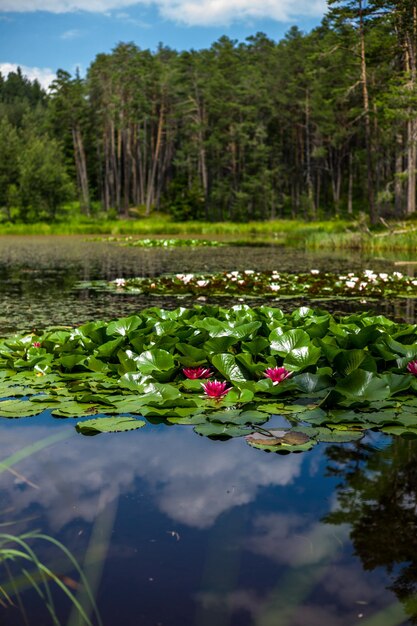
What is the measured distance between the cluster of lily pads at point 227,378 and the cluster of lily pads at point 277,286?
4.70 m

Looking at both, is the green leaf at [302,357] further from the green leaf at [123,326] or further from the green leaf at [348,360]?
the green leaf at [123,326]

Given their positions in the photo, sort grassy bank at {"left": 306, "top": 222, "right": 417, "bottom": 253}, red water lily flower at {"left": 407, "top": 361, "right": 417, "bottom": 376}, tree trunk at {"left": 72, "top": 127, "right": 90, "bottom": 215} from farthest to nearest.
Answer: tree trunk at {"left": 72, "top": 127, "right": 90, "bottom": 215} → grassy bank at {"left": 306, "top": 222, "right": 417, "bottom": 253} → red water lily flower at {"left": 407, "top": 361, "right": 417, "bottom": 376}

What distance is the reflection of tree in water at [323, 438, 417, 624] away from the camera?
2.16m

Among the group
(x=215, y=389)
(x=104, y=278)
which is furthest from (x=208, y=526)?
(x=104, y=278)

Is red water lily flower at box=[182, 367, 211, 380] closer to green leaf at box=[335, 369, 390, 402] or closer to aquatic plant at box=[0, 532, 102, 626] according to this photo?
green leaf at box=[335, 369, 390, 402]

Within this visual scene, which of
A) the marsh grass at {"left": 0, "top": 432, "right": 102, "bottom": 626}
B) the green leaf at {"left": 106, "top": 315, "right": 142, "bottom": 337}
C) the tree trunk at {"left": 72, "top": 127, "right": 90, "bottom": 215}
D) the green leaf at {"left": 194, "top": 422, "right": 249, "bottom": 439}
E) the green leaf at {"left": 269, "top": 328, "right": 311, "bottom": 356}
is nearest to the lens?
the marsh grass at {"left": 0, "top": 432, "right": 102, "bottom": 626}

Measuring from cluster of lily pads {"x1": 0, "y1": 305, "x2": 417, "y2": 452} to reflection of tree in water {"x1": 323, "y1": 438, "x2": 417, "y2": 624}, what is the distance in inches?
9.5

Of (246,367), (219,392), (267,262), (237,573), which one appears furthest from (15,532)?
(267,262)

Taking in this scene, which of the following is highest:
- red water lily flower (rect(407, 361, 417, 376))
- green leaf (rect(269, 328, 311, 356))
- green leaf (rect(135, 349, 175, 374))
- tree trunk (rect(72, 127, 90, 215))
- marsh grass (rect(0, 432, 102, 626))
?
tree trunk (rect(72, 127, 90, 215))

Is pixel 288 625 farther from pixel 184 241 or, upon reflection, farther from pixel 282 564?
pixel 184 241

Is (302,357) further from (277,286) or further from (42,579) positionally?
(277,286)

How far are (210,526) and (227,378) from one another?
204 cm

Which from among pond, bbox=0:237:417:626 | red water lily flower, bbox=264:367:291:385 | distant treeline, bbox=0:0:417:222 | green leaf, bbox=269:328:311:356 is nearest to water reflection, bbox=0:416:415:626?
pond, bbox=0:237:417:626

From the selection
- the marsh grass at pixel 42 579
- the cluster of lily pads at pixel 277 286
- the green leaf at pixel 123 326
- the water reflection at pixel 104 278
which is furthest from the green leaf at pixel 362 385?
the cluster of lily pads at pixel 277 286
